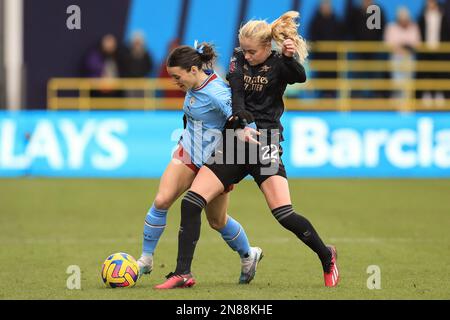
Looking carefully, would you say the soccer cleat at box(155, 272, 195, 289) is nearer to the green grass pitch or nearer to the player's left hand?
the green grass pitch

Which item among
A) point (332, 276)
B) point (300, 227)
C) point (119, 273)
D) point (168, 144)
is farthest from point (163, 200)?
point (168, 144)

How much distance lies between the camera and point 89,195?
642 inches

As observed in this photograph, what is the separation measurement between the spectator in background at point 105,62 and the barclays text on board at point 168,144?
8.30 ft

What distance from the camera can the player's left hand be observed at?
7984mm

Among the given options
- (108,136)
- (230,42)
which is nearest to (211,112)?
(108,136)

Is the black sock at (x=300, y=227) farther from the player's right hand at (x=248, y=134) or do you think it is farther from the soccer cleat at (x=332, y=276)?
the player's right hand at (x=248, y=134)

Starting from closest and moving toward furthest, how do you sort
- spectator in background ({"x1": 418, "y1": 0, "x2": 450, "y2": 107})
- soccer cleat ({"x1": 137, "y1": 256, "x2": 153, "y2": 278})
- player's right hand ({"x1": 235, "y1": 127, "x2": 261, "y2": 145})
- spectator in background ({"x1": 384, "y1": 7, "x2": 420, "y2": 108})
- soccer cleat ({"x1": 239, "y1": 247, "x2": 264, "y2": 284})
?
player's right hand ({"x1": 235, "y1": 127, "x2": 261, "y2": 145})
soccer cleat ({"x1": 137, "y1": 256, "x2": 153, "y2": 278})
soccer cleat ({"x1": 239, "y1": 247, "x2": 264, "y2": 284})
spectator in background ({"x1": 384, "y1": 7, "x2": 420, "y2": 108})
spectator in background ({"x1": 418, "y1": 0, "x2": 450, "y2": 107})

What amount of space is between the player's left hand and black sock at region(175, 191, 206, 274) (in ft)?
4.11

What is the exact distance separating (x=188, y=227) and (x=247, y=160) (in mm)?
678

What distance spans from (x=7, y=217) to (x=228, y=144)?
6.31 meters

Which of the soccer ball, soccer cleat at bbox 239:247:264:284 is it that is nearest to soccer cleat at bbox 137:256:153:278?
the soccer ball

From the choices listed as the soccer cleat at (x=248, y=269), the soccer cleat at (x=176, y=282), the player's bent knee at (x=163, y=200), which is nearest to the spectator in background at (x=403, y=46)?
the soccer cleat at (x=248, y=269)

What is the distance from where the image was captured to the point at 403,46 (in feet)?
69.3
